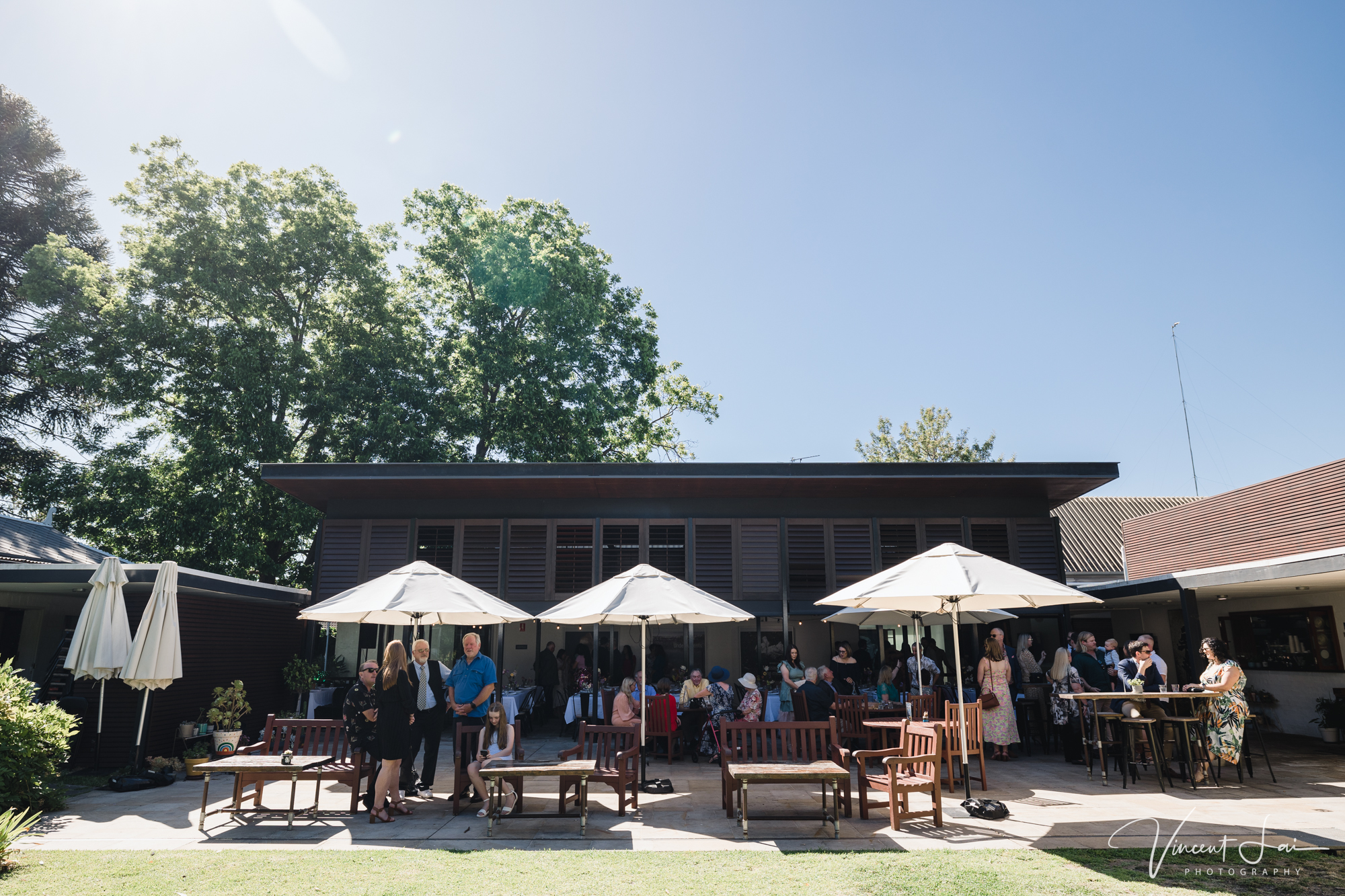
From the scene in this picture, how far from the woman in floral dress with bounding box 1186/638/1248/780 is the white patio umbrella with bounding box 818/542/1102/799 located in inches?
72.6

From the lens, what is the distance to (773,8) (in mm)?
11359

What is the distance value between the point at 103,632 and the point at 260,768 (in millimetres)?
3791

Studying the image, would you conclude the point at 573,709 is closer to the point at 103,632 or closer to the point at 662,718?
the point at 662,718

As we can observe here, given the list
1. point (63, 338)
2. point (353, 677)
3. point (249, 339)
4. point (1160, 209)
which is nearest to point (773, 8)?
point (1160, 209)

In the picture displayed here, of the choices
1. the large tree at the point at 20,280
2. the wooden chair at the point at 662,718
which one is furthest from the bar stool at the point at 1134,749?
the large tree at the point at 20,280

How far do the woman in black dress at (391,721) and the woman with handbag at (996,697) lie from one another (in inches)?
278

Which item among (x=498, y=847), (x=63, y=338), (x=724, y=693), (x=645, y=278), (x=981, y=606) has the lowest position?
(x=498, y=847)

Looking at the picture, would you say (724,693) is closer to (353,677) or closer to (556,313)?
(353,677)

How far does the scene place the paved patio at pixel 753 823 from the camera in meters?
5.78

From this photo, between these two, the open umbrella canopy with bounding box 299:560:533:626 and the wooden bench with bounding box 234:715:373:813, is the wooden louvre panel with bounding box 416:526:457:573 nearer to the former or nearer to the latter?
the open umbrella canopy with bounding box 299:560:533:626

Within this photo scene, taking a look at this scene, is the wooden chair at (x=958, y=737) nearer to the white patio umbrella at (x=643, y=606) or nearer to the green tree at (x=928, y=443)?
the white patio umbrella at (x=643, y=606)

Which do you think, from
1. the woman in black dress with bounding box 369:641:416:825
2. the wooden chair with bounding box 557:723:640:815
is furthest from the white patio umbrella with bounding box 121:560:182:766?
the wooden chair with bounding box 557:723:640:815

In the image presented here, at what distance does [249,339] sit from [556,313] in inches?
330

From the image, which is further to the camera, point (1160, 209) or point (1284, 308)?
point (1284, 308)
